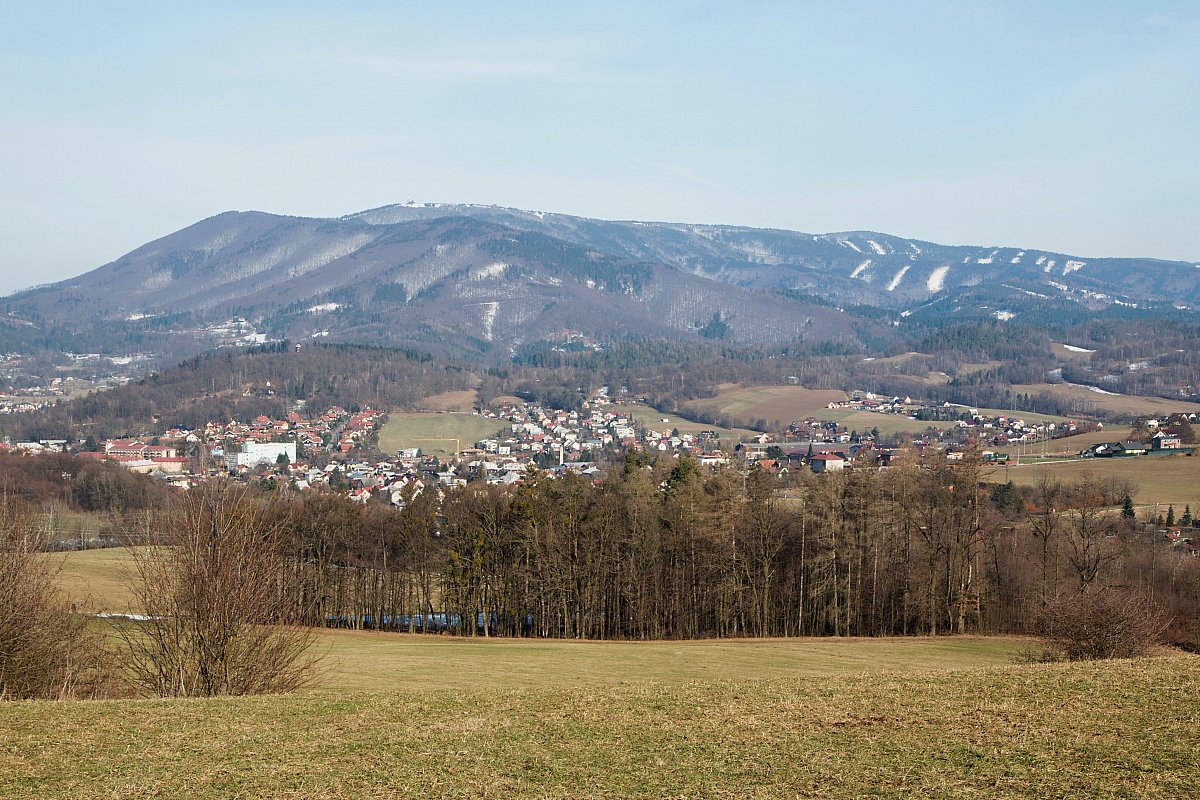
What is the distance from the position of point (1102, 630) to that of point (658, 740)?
1349 cm

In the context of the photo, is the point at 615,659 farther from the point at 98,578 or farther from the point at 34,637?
the point at 98,578

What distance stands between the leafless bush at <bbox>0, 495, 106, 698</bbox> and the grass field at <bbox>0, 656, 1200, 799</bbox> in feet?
14.5

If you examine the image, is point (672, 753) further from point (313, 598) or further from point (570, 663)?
point (313, 598)

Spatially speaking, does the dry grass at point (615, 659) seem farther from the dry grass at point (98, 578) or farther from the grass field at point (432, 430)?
the grass field at point (432, 430)

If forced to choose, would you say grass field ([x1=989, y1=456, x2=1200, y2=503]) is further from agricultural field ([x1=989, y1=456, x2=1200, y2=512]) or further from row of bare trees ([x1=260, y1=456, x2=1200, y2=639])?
row of bare trees ([x1=260, y1=456, x2=1200, y2=639])

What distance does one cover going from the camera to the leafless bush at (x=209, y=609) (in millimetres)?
19341

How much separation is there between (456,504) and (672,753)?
4037 cm

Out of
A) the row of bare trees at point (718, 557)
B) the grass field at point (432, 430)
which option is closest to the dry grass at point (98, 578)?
the row of bare trees at point (718, 557)

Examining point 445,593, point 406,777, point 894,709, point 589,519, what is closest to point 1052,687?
point 894,709

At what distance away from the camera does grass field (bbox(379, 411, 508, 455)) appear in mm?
158875

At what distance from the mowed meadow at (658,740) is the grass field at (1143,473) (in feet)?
191

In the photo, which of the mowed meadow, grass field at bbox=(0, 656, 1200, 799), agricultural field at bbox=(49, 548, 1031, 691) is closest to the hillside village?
agricultural field at bbox=(49, 548, 1031, 691)

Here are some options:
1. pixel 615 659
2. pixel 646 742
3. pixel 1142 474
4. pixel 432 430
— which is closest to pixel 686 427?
pixel 432 430

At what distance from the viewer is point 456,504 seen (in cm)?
5300
